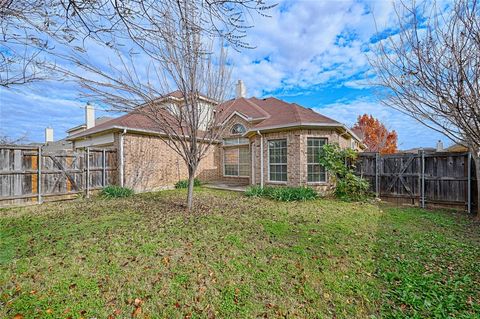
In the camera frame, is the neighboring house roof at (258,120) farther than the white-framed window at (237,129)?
No

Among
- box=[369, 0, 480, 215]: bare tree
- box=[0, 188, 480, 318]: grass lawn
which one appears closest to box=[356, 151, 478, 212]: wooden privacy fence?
box=[0, 188, 480, 318]: grass lawn

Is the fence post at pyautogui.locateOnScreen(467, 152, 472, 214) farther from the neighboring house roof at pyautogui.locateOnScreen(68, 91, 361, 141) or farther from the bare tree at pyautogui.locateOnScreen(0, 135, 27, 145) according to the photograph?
the bare tree at pyautogui.locateOnScreen(0, 135, 27, 145)

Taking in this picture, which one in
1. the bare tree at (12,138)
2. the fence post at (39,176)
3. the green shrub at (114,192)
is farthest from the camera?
the green shrub at (114,192)

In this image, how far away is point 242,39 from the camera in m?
2.64

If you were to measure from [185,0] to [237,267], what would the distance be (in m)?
3.57

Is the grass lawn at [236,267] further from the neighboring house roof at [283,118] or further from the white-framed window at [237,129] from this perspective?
the white-framed window at [237,129]

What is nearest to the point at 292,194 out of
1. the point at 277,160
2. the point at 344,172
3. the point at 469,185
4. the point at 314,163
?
the point at 314,163

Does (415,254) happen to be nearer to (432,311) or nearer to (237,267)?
(432,311)

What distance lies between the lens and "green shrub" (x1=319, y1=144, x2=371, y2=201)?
859cm

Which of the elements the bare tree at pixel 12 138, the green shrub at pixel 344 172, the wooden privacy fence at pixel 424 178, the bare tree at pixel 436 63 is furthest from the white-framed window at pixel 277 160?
the bare tree at pixel 12 138

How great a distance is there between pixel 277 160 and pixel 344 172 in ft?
9.79

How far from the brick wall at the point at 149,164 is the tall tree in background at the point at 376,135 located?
23415mm

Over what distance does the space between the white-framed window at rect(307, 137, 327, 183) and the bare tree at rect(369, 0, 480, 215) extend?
5.05 metres

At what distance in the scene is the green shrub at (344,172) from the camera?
859 cm
